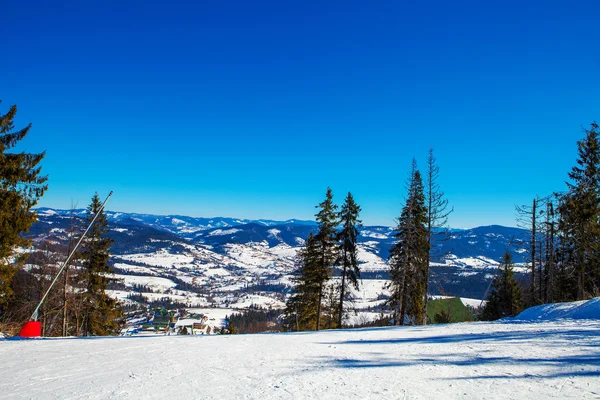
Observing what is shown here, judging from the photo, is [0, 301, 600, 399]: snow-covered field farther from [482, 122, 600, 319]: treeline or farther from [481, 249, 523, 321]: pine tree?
[481, 249, 523, 321]: pine tree

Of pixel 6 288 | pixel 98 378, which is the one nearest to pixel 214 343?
pixel 98 378

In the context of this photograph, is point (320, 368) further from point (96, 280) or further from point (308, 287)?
point (96, 280)

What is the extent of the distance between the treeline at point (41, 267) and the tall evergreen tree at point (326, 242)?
590 inches

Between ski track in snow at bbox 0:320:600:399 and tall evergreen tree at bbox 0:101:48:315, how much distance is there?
7607 millimetres

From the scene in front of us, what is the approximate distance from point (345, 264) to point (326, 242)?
2154mm

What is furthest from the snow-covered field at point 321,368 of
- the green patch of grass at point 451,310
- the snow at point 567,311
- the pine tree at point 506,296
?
the pine tree at point 506,296

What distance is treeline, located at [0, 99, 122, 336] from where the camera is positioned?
48.1 feet

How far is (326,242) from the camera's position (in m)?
26.4

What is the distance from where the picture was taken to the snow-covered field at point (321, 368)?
4.78 meters

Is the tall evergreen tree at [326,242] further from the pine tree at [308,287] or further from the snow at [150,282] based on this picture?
the snow at [150,282]

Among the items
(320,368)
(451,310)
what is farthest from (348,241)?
(320,368)

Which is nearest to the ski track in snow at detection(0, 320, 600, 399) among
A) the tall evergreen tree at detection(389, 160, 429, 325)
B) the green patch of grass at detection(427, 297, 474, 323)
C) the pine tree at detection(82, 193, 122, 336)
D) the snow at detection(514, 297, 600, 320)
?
the snow at detection(514, 297, 600, 320)

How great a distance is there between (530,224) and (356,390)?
23861 millimetres

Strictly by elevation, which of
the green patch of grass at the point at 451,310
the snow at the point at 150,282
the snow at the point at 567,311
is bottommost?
the snow at the point at 150,282
